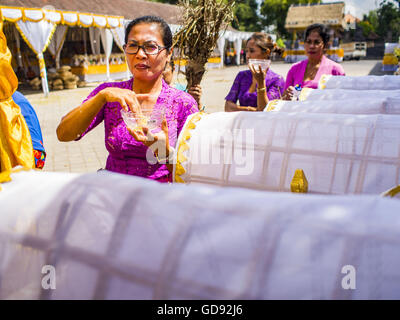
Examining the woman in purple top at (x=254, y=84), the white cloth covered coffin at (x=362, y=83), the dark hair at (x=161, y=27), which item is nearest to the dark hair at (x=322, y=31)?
the woman in purple top at (x=254, y=84)

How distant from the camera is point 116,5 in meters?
19.4

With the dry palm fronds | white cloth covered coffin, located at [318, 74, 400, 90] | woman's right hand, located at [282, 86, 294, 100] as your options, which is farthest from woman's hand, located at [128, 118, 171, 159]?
woman's right hand, located at [282, 86, 294, 100]

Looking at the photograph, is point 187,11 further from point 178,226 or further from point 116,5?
point 116,5

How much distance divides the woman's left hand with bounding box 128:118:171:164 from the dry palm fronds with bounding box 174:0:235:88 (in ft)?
3.47

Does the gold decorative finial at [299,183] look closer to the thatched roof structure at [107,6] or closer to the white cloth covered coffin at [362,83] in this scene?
the white cloth covered coffin at [362,83]

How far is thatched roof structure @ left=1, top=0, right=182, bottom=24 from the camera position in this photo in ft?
45.4

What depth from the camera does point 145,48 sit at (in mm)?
1782

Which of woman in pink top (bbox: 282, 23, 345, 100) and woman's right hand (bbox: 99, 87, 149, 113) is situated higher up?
woman in pink top (bbox: 282, 23, 345, 100)

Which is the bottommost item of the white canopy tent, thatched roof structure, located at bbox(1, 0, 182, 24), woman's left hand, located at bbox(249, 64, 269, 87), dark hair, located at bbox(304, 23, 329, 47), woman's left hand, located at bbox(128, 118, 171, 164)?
woman's left hand, located at bbox(128, 118, 171, 164)

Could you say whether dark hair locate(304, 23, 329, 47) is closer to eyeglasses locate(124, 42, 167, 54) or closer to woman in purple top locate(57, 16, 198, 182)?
woman in purple top locate(57, 16, 198, 182)

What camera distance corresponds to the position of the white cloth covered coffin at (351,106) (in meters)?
1.71

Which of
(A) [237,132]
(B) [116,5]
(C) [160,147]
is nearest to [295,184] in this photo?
(A) [237,132]

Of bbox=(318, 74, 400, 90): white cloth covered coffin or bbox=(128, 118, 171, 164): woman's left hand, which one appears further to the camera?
bbox=(318, 74, 400, 90): white cloth covered coffin

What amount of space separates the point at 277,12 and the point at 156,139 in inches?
1754
